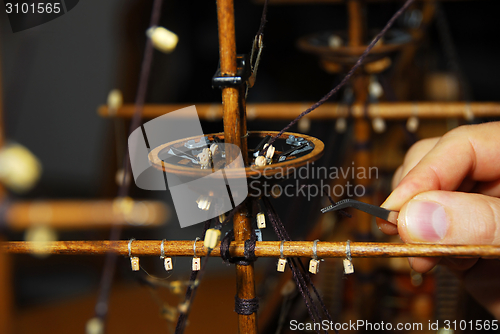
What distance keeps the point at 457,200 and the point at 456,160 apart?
4.8 inches

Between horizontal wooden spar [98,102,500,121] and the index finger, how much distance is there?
84 centimetres

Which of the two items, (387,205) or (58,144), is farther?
(58,144)

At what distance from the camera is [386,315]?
75.8 inches

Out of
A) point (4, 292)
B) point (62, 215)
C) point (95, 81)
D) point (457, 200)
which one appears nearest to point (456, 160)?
point (457, 200)

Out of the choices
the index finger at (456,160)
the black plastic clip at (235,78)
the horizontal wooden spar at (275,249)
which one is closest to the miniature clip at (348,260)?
the horizontal wooden spar at (275,249)

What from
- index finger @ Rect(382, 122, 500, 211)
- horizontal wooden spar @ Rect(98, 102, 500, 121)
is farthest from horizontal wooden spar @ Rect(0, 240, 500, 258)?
horizontal wooden spar @ Rect(98, 102, 500, 121)

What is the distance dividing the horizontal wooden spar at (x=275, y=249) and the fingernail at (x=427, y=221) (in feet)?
0.15

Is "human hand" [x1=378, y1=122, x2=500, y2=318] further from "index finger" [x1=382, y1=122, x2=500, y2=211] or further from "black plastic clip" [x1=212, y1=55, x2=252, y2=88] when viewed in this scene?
"black plastic clip" [x1=212, y1=55, x2=252, y2=88]

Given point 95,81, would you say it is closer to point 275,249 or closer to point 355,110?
point 355,110

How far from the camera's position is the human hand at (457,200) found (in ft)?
2.15

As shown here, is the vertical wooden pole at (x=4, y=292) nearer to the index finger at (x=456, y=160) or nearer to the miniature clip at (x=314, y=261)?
the miniature clip at (x=314, y=261)

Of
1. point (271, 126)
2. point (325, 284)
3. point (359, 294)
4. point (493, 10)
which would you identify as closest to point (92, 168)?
point (271, 126)

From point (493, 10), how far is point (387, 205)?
2.30m

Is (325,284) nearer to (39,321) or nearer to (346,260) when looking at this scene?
(39,321)
